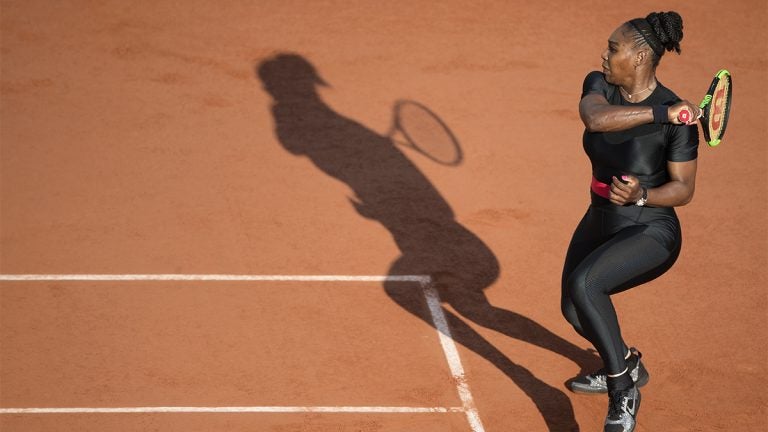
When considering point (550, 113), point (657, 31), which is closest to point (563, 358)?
point (657, 31)

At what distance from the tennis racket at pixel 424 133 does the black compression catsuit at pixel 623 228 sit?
4.39 m

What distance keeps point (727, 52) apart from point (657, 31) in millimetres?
7794

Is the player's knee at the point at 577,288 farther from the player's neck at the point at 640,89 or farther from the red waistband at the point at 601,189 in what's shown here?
the player's neck at the point at 640,89

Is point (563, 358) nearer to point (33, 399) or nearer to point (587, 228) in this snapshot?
point (587, 228)

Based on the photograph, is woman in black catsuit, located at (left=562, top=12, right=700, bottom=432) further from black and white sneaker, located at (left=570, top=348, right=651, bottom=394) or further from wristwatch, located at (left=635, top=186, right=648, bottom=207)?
black and white sneaker, located at (left=570, top=348, right=651, bottom=394)

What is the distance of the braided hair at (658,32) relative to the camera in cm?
648

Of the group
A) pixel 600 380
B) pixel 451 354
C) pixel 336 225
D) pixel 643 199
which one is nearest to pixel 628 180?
pixel 643 199

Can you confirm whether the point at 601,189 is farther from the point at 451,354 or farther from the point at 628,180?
the point at 451,354

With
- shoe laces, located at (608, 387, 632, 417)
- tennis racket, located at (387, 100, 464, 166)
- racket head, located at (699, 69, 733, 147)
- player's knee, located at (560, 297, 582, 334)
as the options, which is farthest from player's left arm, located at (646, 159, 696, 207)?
→ tennis racket, located at (387, 100, 464, 166)

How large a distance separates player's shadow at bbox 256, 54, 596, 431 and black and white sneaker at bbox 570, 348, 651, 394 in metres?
0.14

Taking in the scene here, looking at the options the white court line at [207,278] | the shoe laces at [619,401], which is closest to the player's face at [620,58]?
the shoe laces at [619,401]

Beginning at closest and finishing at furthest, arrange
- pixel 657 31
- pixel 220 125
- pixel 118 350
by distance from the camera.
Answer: pixel 657 31 → pixel 118 350 → pixel 220 125

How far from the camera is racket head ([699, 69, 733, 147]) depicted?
649 cm

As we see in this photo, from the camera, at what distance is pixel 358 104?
1238 centimetres
